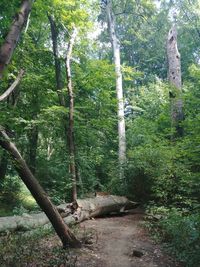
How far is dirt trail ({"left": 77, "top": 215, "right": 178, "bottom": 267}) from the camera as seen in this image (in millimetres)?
6664

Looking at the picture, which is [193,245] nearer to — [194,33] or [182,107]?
[182,107]

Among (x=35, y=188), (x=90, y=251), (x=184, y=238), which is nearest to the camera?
(x=35, y=188)

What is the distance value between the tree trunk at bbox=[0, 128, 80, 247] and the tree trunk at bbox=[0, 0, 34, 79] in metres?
2.48

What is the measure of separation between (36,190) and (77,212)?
3.68m

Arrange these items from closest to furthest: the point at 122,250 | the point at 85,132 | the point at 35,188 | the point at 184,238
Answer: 1. the point at 35,188
2. the point at 184,238
3. the point at 122,250
4. the point at 85,132

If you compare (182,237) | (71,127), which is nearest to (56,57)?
(71,127)

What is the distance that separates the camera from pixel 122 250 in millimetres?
7500

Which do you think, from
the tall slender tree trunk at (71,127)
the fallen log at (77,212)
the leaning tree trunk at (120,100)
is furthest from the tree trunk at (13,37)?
the leaning tree trunk at (120,100)

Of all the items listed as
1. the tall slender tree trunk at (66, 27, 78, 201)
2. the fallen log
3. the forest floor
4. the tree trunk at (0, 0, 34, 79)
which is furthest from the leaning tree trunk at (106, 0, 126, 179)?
the tree trunk at (0, 0, 34, 79)

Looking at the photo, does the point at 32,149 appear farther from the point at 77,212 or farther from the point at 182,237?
the point at 182,237

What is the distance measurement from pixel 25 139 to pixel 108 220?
17.2 ft

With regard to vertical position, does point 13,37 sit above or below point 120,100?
below

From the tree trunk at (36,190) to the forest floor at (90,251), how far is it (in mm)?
298

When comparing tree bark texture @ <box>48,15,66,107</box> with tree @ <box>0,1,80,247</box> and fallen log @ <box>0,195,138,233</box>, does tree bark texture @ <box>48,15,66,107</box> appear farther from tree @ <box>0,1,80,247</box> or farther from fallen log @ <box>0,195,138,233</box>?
tree @ <box>0,1,80,247</box>
